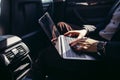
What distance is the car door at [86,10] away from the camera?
273 centimetres

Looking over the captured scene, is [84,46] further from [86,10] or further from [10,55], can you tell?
[86,10]

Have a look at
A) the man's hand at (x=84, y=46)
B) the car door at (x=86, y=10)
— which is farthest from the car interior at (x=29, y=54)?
the car door at (x=86, y=10)

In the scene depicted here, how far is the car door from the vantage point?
8.97 ft

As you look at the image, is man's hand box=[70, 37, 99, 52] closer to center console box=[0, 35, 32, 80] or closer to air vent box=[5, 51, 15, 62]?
center console box=[0, 35, 32, 80]

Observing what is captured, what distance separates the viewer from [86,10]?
279 cm

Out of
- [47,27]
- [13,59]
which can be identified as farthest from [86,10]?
[13,59]

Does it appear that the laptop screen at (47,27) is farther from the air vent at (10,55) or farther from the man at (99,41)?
the air vent at (10,55)

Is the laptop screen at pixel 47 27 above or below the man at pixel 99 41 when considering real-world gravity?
above

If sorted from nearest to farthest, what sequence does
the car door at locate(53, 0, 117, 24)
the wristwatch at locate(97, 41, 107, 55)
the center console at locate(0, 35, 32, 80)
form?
1. the center console at locate(0, 35, 32, 80)
2. the wristwatch at locate(97, 41, 107, 55)
3. the car door at locate(53, 0, 117, 24)

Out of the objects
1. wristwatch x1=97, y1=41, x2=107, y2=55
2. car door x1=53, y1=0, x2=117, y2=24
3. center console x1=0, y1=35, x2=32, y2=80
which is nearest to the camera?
center console x1=0, y1=35, x2=32, y2=80

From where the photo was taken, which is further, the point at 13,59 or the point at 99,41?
the point at 99,41

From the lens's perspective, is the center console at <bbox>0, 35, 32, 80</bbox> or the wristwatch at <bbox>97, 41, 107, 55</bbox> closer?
the center console at <bbox>0, 35, 32, 80</bbox>

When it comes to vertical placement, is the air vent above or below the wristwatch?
above

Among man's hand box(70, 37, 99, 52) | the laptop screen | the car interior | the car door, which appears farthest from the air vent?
the car door
